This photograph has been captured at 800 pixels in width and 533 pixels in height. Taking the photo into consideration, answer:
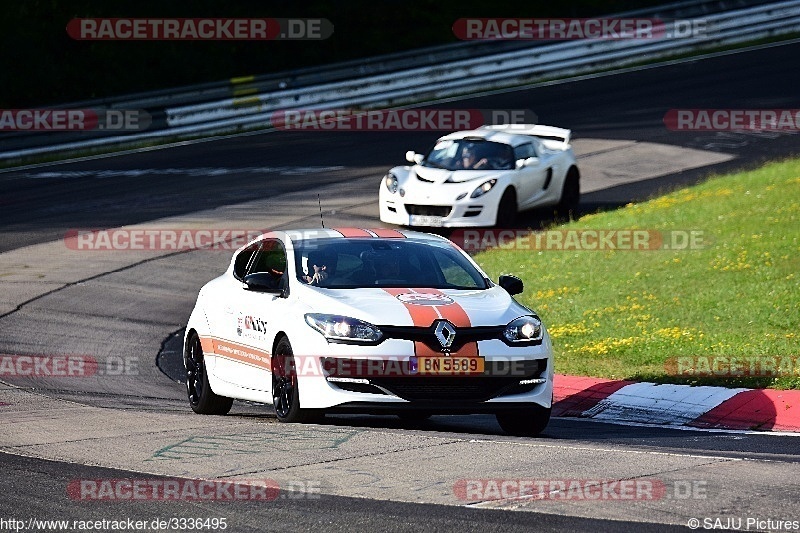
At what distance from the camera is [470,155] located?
2278 cm

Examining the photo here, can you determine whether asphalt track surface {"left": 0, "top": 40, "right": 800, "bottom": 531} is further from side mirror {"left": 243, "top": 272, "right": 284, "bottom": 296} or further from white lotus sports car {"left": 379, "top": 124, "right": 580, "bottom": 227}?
side mirror {"left": 243, "top": 272, "right": 284, "bottom": 296}

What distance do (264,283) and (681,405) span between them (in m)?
3.89

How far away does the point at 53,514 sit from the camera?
725 cm

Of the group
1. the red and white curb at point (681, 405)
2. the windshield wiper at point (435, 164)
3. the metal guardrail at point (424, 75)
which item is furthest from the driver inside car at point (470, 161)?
the metal guardrail at point (424, 75)

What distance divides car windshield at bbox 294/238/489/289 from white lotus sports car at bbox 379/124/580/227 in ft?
33.1

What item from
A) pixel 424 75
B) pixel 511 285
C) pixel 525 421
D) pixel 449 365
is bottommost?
pixel 525 421

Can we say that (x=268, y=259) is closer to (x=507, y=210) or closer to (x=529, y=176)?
(x=507, y=210)

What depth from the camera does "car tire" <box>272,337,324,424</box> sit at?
33.6 ft

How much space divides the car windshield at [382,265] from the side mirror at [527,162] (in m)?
11.0

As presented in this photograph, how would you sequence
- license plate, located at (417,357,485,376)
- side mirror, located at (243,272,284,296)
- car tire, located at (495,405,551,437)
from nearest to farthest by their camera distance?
1. license plate, located at (417,357,485,376)
2. car tire, located at (495,405,551,437)
3. side mirror, located at (243,272,284,296)

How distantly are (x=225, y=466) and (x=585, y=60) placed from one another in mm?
28134

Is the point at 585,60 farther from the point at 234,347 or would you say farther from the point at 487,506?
the point at 487,506

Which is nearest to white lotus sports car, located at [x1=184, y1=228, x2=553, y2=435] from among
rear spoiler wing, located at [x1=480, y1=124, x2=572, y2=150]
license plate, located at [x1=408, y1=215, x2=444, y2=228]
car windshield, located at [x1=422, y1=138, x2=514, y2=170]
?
license plate, located at [x1=408, y1=215, x2=444, y2=228]

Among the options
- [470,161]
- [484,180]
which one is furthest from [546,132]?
[484,180]
